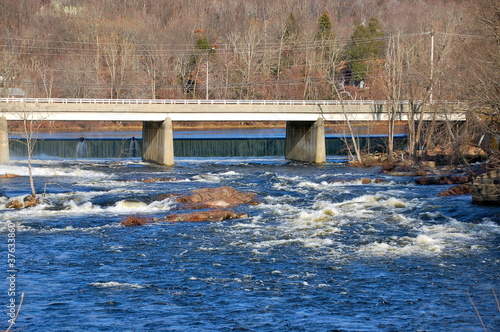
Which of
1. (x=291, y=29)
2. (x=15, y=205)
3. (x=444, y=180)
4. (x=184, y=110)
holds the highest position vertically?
(x=291, y=29)

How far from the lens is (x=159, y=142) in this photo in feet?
203

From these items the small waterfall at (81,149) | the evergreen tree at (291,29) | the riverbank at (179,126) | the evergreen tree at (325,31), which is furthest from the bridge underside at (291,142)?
the evergreen tree at (291,29)

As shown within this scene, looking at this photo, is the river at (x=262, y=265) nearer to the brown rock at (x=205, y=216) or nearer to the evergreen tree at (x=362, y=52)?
the brown rock at (x=205, y=216)

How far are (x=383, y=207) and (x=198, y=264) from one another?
13.3m

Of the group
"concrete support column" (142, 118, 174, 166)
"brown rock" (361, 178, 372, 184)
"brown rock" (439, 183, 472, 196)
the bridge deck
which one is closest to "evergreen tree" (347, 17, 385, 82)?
the bridge deck

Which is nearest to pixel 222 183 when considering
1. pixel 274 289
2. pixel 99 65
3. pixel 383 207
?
pixel 383 207

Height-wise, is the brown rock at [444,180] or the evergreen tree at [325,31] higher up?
the evergreen tree at [325,31]

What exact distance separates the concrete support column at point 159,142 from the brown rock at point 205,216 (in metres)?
28.7

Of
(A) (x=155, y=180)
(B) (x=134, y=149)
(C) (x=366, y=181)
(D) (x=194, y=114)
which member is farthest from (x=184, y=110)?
(C) (x=366, y=181)

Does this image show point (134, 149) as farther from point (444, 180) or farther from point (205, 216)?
point (205, 216)

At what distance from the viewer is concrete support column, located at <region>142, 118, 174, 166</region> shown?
59.8 metres

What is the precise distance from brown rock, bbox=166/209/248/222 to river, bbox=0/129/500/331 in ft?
2.49

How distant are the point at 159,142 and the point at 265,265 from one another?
4118cm

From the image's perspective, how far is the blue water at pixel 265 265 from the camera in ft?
56.6
